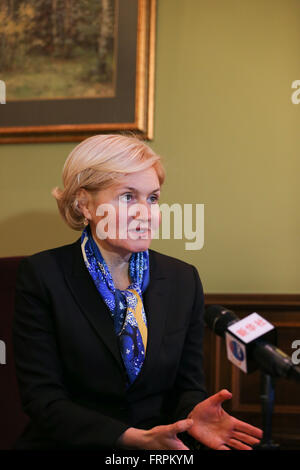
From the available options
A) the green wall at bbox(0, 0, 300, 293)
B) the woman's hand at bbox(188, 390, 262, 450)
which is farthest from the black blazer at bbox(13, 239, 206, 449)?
the green wall at bbox(0, 0, 300, 293)

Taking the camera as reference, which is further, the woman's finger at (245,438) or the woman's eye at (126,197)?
the woman's eye at (126,197)

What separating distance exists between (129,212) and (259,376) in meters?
1.04

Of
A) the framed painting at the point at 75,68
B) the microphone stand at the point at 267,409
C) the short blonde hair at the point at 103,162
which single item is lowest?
the microphone stand at the point at 267,409

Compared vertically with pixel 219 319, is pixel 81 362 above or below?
below

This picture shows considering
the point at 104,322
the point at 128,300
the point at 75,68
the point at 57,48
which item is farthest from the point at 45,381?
the point at 57,48

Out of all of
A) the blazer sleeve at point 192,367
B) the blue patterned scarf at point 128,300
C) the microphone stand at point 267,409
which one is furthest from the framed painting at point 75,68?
the microphone stand at point 267,409

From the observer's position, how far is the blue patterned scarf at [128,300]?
5.50 feet

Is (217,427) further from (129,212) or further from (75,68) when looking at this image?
(75,68)

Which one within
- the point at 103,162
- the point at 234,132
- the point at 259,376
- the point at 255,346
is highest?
the point at 234,132

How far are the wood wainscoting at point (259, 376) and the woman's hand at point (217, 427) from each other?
0.84 meters

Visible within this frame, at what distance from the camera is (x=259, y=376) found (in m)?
2.30

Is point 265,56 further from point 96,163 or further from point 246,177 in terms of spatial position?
point 96,163

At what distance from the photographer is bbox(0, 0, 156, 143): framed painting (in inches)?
97.6

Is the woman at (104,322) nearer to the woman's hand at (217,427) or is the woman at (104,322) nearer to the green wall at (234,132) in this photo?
the woman's hand at (217,427)
